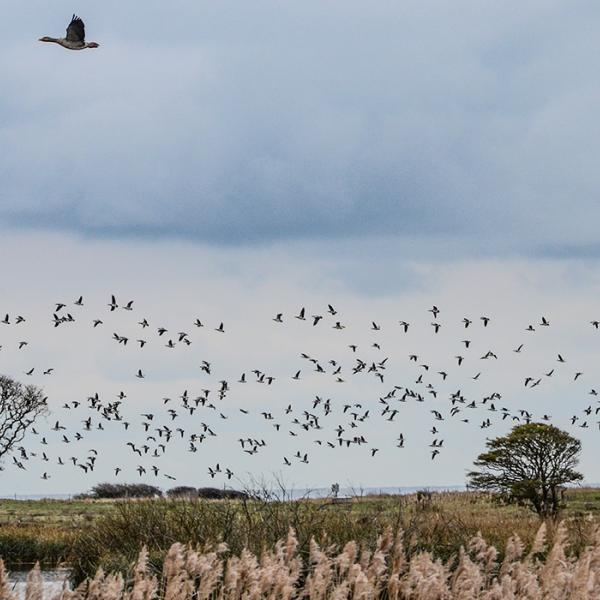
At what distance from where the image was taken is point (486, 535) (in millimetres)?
24312

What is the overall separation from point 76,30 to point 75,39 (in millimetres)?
260

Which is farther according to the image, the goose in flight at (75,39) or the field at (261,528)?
the goose in flight at (75,39)

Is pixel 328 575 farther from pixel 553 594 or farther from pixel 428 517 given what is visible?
pixel 428 517

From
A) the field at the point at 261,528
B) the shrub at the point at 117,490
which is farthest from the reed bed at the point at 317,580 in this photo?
the shrub at the point at 117,490

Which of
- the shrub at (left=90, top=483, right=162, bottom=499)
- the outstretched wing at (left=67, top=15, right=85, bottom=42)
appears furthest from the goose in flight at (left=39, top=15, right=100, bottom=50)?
the shrub at (left=90, top=483, right=162, bottom=499)

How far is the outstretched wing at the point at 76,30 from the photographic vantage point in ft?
69.8

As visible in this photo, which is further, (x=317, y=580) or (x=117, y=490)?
(x=117, y=490)

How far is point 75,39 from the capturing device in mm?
21328

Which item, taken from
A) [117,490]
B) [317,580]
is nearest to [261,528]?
[317,580]

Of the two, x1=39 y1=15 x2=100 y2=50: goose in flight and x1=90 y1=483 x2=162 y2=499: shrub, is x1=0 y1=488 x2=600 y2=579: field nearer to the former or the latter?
x1=39 y1=15 x2=100 y2=50: goose in flight

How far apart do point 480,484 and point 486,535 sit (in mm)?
23744

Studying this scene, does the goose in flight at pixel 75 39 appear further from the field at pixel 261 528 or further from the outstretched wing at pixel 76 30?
the field at pixel 261 528

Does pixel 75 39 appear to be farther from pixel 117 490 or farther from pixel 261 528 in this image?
pixel 117 490

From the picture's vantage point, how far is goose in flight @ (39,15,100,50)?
2114 centimetres
